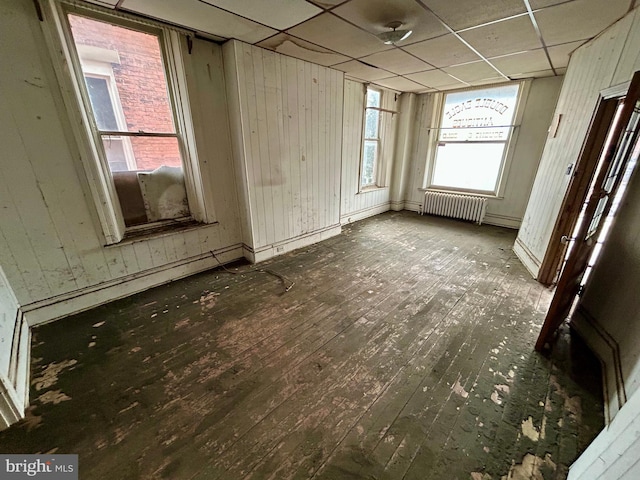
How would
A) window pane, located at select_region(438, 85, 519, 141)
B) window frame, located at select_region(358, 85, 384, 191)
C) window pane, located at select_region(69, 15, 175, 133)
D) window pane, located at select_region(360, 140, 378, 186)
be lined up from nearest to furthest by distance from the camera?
window pane, located at select_region(69, 15, 175, 133)
window pane, located at select_region(438, 85, 519, 141)
window frame, located at select_region(358, 85, 384, 191)
window pane, located at select_region(360, 140, 378, 186)

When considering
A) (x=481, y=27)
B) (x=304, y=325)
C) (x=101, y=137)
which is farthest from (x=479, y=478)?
(x=101, y=137)

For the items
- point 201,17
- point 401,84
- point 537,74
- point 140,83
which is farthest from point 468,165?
point 140,83

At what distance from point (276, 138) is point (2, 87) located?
2.18 meters

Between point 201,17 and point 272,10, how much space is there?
62cm

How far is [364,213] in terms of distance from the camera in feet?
17.9

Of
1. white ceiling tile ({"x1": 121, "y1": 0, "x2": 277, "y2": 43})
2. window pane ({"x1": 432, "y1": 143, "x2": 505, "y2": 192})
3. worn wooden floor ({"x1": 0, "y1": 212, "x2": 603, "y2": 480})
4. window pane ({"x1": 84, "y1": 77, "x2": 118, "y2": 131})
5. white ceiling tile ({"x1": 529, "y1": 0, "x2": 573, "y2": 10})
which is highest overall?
white ceiling tile ({"x1": 529, "y1": 0, "x2": 573, "y2": 10})

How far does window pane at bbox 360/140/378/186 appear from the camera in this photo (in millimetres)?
5211

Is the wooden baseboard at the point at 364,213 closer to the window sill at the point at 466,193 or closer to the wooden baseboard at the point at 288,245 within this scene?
the wooden baseboard at the point at 288,245

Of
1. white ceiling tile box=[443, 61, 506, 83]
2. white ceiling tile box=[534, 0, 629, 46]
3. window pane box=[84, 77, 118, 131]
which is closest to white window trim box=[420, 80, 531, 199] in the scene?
white ceiling tile box=[443, 61, 506, 83]

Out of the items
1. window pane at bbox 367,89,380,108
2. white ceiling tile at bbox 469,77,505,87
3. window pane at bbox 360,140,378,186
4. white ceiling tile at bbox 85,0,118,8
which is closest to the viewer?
white ceiling tile at bbox 85,0,118,8

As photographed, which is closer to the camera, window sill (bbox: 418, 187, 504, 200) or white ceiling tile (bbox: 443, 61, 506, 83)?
white ceiling tile (bbox: 443, 61, 506, 83)

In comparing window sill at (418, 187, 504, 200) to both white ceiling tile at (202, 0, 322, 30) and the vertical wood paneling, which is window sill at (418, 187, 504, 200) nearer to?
white ceiling tile at (202, 0, 322, 30)

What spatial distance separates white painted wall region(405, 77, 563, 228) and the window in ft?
0.61

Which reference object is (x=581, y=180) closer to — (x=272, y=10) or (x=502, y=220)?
(x=502, y=220)
